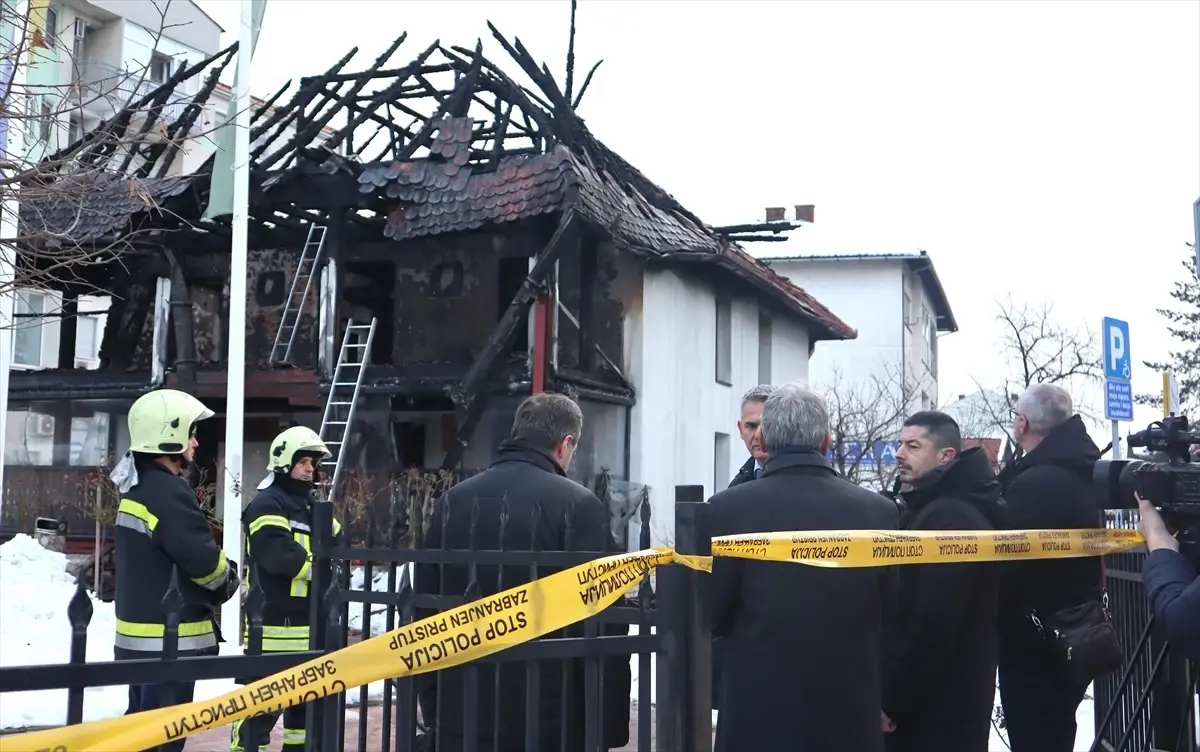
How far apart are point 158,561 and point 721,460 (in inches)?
732

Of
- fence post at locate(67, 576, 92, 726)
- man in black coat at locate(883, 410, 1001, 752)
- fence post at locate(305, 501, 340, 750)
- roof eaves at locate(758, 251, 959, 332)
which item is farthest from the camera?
roof eaves at locate(758, 251, 959, 332)

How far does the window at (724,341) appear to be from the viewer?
22.2 metres

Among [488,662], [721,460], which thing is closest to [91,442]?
[721,460]

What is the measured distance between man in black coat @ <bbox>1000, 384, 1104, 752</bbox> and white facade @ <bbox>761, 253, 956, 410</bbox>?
97.1 feet

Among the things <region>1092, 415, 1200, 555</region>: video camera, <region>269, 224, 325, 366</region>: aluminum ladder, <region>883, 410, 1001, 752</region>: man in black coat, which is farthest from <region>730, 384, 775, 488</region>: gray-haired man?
<region>269, 224, 325, 366</region>: aluminum ladder

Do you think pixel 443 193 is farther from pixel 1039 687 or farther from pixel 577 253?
pixel 1039 687

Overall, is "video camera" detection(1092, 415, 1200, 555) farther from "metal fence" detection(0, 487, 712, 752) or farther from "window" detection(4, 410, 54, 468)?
"window" detection(4, 410, 54, 468)

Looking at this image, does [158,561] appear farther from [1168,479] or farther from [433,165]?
[433,165]

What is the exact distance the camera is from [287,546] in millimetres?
5555

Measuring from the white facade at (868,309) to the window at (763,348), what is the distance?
9.81m

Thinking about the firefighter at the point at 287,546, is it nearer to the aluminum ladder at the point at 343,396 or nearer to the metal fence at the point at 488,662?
the metal fence at the point at 488,662

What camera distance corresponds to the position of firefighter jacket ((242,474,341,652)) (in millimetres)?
5508

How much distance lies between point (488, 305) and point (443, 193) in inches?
117

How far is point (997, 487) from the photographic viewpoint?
4551 mm
